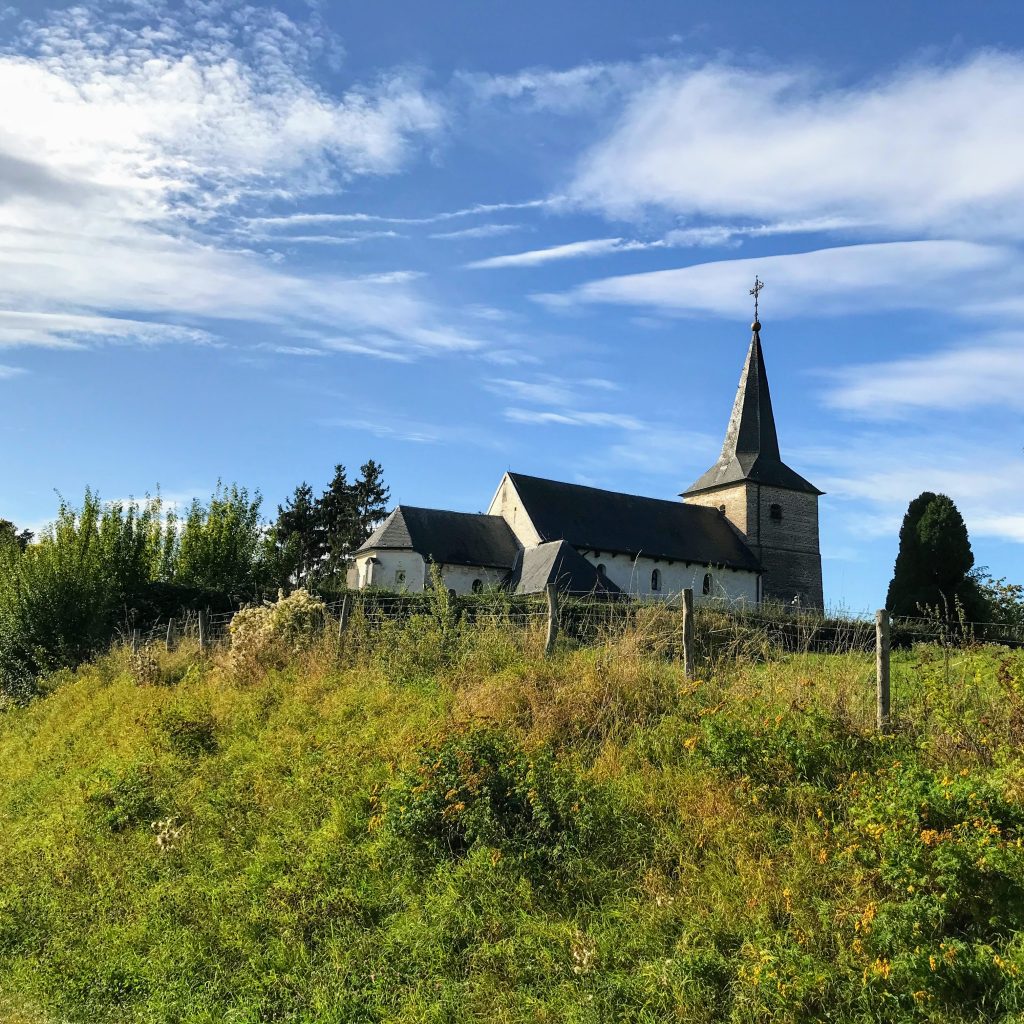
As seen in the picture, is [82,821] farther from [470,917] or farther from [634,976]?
[634,976]

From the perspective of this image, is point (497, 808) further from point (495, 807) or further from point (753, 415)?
point (753, 415)

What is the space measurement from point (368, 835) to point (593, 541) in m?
34.8

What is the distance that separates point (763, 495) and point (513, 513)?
14298 millimetres

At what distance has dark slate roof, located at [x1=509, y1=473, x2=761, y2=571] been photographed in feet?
137

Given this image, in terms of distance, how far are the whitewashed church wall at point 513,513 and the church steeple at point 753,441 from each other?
12.6 meters

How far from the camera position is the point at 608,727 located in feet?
27.5

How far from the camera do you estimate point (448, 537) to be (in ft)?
132

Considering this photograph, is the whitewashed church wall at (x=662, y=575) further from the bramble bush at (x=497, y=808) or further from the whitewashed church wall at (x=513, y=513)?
the bramble bush at (x=497, y=808)

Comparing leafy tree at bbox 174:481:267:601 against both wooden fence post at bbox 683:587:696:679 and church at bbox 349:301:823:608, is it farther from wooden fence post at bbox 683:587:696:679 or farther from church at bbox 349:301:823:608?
wooden fence post at bbox 683:587:696:679

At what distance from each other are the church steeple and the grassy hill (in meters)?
40.1

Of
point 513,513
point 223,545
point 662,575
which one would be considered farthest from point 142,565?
point 662,575

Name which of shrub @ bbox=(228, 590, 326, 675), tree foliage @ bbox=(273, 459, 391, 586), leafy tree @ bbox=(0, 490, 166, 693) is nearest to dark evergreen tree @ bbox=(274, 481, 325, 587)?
tree foliage @ bbox=(273, 459, 391, 586)

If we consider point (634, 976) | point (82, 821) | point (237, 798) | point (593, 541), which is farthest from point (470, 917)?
point (593, 541)

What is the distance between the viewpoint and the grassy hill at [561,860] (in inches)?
204
